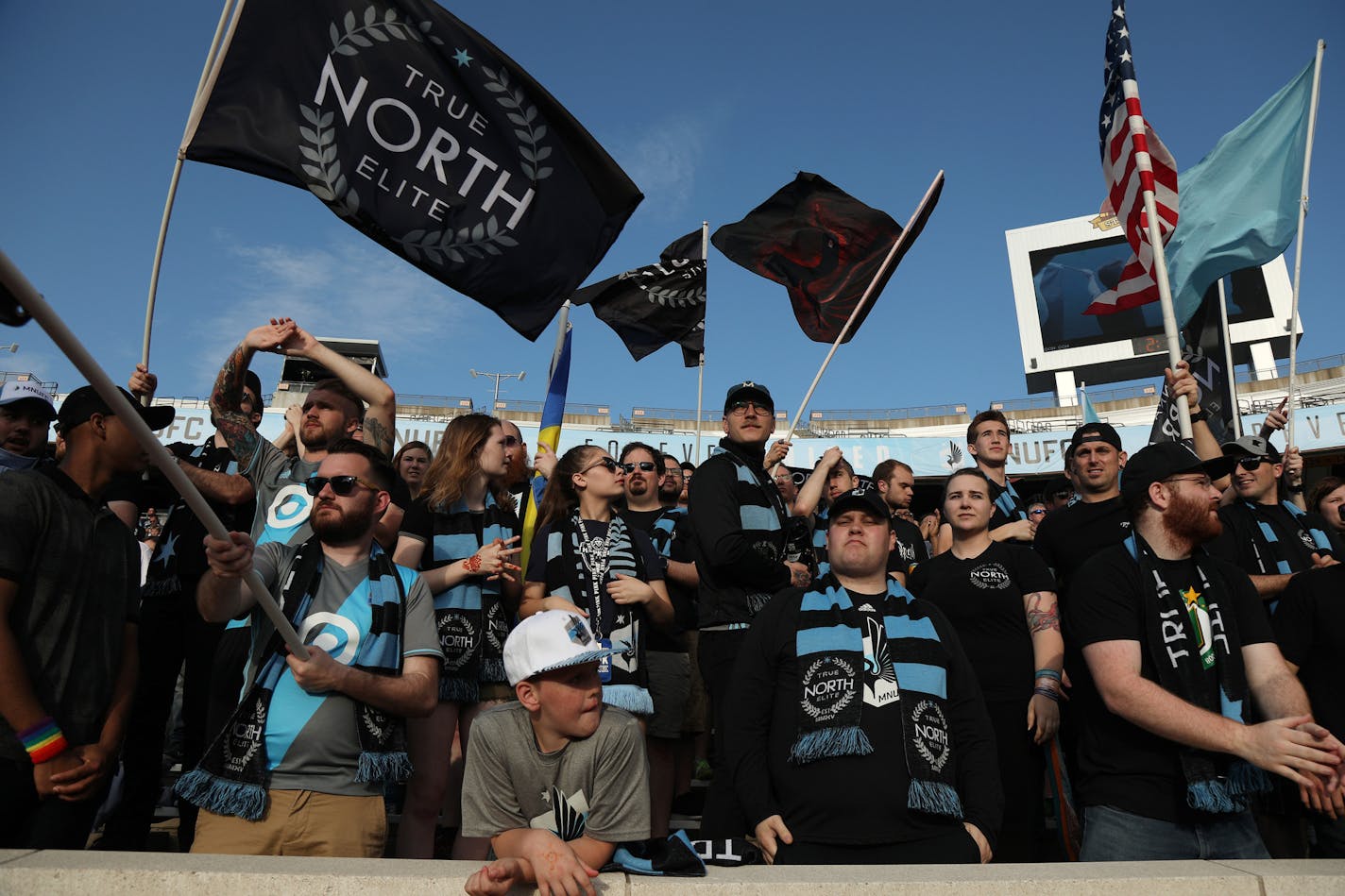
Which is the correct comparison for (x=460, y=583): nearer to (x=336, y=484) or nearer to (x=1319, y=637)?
(x=336, y=484)

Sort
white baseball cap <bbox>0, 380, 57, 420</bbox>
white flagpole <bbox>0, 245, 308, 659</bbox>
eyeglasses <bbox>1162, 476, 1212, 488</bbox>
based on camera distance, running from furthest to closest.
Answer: white baseball cap <bbox>0, 380, 57, 420</bbox>
eyeglasses <bbox>1162, 476, 1212, 488</bbox>
white flagpole <bbox>0, 245, 308, 659</bbox>

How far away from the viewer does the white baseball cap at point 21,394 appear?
470 centimetres

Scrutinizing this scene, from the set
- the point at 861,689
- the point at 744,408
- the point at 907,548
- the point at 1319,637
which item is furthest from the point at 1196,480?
the point at 907,548

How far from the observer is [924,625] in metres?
3.57

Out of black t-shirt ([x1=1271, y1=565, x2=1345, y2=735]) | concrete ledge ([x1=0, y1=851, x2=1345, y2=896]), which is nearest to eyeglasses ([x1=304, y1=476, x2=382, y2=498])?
concrete ledge ([x1=0, y1=851, x2=1345, y2=896])

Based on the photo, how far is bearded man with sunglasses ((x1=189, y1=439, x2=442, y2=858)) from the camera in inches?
116

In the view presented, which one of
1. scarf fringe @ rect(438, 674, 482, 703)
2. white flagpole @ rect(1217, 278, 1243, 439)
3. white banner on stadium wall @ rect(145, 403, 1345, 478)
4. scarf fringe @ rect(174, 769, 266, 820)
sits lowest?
scarf fringe @ rect(174, 769, 266, 820)

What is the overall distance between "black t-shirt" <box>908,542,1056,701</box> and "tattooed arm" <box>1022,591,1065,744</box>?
0.12ft

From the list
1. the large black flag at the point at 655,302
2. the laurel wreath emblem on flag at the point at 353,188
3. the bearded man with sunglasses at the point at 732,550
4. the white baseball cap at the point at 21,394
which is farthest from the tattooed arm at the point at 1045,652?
the white baseball cap at the point at 21,394

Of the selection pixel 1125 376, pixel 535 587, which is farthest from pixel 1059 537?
pixel 1125 376

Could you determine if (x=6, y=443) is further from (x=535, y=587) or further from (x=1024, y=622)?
(x=1024, y=622)

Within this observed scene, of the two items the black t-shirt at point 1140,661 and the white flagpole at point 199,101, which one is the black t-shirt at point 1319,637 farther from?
the white flagpole at point 199,101

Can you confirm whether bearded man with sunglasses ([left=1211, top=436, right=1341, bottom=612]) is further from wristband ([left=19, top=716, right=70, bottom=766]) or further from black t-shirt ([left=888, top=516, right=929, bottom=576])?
wristband ([left=19, top=716, right=70, bottom=766])

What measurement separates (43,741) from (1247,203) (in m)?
7.73
